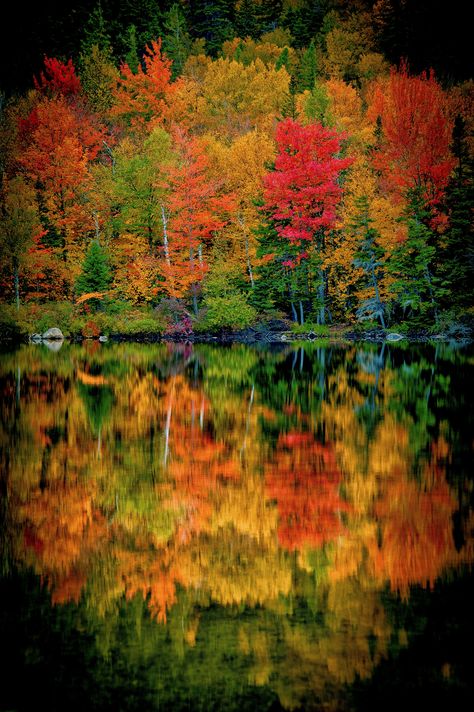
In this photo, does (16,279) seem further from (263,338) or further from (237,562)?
(237,562)

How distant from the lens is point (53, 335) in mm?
51000

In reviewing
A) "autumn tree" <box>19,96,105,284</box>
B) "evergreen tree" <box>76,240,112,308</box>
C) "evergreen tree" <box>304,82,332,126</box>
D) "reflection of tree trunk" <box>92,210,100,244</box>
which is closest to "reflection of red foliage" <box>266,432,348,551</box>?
"evergreen tree" <box>76,240,112,308</box>

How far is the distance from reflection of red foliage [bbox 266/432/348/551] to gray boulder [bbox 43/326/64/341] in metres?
38.0

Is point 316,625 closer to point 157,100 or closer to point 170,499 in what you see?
point 170,499

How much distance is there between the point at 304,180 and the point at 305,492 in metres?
38.4

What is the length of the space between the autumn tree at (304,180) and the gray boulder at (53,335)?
1476 centimetres

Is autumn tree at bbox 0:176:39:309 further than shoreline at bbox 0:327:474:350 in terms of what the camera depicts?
Yes

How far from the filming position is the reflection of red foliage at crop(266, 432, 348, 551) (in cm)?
882

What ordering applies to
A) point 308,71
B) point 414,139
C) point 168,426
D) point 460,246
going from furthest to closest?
1. point 308,71
2. point 414,139
3. point 460,246
4. point 168,426

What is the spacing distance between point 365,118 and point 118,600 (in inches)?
2555

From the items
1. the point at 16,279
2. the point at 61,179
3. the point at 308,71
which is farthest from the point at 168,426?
the point at 308,71

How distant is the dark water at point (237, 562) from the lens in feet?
18.7

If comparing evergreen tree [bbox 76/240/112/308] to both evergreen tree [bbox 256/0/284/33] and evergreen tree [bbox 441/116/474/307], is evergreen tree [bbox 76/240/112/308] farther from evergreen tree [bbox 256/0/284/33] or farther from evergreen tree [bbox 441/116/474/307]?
evergreen tree [bbox 256/0/284/33]

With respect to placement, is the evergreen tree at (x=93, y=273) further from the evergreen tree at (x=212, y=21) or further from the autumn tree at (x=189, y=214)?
the evergreen tree at (x=212, y=21)
